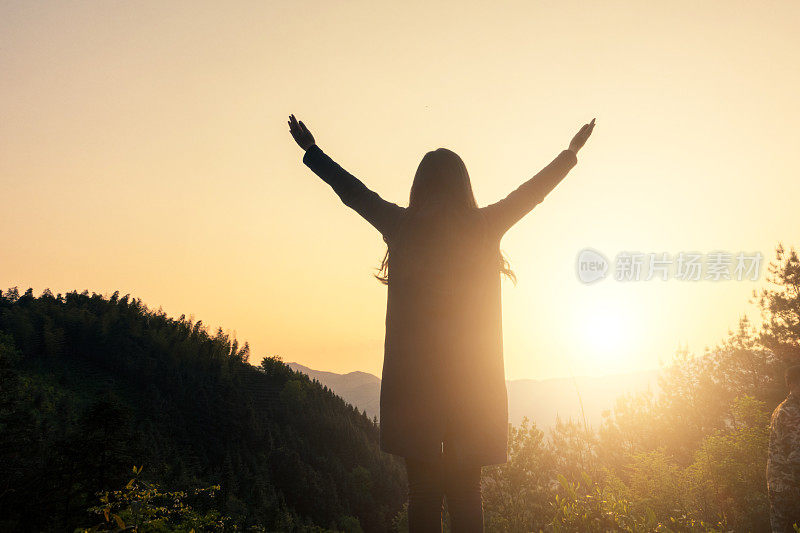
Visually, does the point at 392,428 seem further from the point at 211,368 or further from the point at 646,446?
the point at 211,368

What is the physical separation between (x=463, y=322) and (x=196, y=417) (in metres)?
102

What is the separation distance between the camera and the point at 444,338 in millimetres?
1607

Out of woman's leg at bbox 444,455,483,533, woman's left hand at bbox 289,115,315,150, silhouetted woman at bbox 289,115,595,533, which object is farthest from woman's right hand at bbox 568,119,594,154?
woman's leg at bbox 444,455,483,533

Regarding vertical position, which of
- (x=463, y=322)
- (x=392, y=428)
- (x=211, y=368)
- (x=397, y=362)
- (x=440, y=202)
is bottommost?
(x=392, y=428)

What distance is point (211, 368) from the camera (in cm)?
10319

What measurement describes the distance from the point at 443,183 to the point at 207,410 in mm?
101486

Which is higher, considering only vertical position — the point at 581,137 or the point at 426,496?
the point at 581,137

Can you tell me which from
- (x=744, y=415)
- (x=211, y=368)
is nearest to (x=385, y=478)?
(x=211, y=368)

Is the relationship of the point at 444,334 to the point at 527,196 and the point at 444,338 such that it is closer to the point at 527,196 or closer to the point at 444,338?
the point at 444,338

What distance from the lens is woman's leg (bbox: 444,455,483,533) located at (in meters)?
1.53

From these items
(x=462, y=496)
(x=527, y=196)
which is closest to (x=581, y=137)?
(x=527, y=196)

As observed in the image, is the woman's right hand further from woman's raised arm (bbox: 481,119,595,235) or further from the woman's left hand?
the woman's left hand

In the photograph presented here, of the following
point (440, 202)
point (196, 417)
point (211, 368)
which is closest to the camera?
point (440, 202)

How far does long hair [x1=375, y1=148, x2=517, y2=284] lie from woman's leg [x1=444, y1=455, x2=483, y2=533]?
2.66ft
